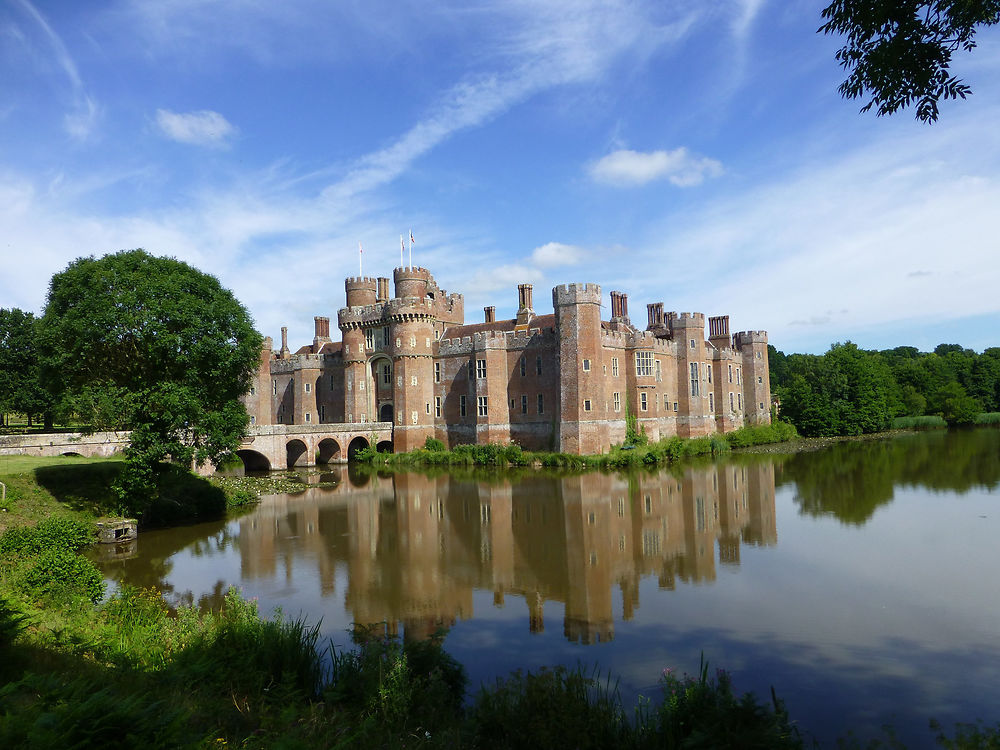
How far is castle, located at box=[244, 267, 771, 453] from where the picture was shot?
135ft

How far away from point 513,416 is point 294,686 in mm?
37182

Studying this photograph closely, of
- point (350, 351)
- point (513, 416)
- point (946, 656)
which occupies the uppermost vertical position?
point (350, 351)

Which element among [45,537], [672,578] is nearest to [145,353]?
[45,537]

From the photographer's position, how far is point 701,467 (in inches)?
1473

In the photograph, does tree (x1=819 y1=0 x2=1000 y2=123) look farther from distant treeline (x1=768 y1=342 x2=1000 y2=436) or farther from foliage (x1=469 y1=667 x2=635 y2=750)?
distant treeline (x1=768 y1=342 x2=1000 y2=436)

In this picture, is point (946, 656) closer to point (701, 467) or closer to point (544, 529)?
point (544, 529)

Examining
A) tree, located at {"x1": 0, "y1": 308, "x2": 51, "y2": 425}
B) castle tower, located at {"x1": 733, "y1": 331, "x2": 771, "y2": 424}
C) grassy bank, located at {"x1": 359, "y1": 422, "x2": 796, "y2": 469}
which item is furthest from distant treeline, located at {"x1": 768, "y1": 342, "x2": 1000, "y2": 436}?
tree, located at {"x1": 0, "y1": 308, "x2": 51, "y2": 425}

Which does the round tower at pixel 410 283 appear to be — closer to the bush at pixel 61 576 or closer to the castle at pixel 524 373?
the castle at pixel 524 373

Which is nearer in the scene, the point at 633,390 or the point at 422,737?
the point at 422,737

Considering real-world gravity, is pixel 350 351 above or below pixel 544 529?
above

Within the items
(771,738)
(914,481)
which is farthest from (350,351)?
(771,738)

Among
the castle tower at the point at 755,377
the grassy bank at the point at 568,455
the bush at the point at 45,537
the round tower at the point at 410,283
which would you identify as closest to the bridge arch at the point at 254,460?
the grassy bank at the point at 568,455

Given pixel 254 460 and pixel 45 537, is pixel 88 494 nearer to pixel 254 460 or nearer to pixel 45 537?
pixel 45 537

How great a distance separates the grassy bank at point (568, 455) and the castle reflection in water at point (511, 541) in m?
6.34
